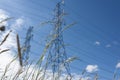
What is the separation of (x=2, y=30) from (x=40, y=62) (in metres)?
1.08

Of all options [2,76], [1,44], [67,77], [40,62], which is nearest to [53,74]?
[67,77]

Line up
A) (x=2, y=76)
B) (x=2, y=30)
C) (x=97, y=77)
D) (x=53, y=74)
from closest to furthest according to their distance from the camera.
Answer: (x=2, y=30)
(x=2, y=76)
(x=53, y=74)
(x=97, y=77)

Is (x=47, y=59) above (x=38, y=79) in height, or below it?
above

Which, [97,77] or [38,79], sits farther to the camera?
[97,77]

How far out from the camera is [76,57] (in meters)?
2.98

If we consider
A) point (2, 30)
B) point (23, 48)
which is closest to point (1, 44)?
point (2, 30)

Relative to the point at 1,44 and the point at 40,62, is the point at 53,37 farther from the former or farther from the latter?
the point at 1,44

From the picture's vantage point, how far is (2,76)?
8.96 feet

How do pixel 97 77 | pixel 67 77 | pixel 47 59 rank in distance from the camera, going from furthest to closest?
pixel 97 77 → pixel 67 77 → pixel 47 59

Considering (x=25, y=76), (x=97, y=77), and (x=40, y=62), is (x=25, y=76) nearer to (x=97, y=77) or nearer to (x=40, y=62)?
(x=40, y=62)

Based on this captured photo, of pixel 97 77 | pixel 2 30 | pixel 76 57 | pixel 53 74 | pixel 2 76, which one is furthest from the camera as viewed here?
pixel 97 77

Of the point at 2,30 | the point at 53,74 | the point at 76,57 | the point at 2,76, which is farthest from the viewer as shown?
the point at 53,74

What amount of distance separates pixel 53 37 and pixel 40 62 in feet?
1.15

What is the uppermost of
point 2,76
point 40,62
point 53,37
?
point 53,37
